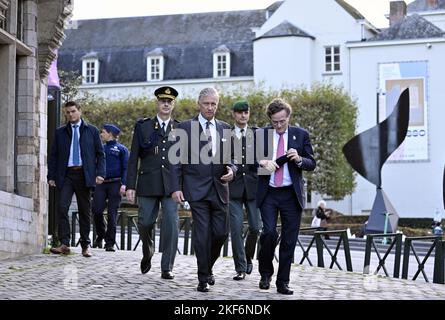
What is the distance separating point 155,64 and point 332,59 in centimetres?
1516

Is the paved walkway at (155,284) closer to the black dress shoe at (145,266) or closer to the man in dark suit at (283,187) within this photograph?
the black dress shoe at (145,266)

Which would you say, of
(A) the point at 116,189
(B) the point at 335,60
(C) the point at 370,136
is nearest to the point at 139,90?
(B) the point at 335,60

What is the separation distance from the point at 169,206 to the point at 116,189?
542 cm

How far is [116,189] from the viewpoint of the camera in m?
17.5

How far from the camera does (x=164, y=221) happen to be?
12.3 metres

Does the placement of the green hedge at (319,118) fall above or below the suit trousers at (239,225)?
above

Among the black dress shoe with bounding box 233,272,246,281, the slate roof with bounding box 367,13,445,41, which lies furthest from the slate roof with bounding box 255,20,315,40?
the black dress shoe with bounding box 233,272,246,281

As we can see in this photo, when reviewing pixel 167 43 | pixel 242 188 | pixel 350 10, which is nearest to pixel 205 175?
pixel 242 188

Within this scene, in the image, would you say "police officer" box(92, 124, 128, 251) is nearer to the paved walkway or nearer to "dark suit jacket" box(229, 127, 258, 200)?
the paved walkway

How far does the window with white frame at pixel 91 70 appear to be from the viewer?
83938mm

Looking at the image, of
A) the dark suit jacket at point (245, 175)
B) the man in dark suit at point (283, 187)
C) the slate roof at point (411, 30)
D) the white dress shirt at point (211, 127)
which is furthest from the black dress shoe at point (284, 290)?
the slate roof at point (411, 30)

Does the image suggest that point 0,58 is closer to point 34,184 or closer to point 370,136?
point 34,184

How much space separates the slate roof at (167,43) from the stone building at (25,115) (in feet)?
204

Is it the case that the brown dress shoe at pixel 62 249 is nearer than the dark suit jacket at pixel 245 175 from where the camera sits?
No
